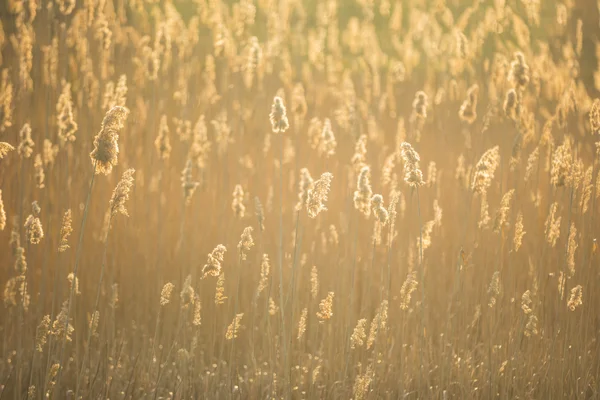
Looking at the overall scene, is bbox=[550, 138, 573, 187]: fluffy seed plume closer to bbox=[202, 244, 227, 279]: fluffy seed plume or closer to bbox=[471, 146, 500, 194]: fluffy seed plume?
bbox=[471, 146, 500, 194]: fluffy seed plume

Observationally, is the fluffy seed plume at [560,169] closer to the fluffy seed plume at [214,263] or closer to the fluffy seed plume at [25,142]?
the fluffy seed plume at [214,263]

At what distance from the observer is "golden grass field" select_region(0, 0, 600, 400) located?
1947 millimetres

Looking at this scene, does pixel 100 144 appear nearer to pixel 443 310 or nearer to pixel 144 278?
pixel 144 278

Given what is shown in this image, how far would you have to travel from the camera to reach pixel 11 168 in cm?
295

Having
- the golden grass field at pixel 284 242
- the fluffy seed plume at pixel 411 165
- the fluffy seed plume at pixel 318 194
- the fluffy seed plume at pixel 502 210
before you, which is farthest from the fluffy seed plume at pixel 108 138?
the fluffy seed plume at pixel 502 210

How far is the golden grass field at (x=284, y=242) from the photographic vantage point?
195 cm

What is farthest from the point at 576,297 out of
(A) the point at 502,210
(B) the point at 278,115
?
(B) the point at 278,115

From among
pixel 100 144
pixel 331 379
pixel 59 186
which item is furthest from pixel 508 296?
pixel 59 186

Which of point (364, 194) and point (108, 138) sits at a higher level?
point (108, 138)

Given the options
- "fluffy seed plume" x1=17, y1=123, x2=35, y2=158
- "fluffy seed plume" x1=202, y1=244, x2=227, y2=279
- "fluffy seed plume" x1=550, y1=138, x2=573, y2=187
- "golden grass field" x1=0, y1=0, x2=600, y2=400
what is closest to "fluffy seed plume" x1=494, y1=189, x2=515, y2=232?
"golden grass field" x1=0, y1=0, x2=600, y2=400

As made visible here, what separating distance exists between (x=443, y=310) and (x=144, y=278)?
1.32 metres

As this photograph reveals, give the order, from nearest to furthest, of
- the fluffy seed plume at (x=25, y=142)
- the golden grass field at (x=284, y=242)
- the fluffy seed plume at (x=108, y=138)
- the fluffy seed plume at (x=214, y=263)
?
the fluffy seed plume at (x=108, y=138) → the fluffy seed plume at (x=214, y=263) → the golden grass field at (x=284, y=242) → the fluffy seed plume at (x=25, y=142)

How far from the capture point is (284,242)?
9.80 feet

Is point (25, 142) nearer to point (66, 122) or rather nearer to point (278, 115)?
point (66, 122)
